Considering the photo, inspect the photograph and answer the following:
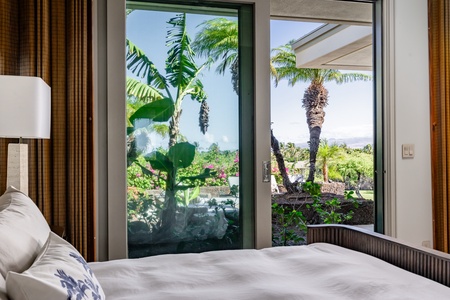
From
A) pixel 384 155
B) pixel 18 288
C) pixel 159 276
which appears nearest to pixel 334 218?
pixel 384 155

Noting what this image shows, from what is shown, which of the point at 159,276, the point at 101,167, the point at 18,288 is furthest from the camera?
the point at 101,167

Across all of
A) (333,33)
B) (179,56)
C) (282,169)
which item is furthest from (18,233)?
(282,169)

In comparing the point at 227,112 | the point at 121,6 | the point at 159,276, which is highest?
the point at 121,6

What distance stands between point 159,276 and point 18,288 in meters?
0.69

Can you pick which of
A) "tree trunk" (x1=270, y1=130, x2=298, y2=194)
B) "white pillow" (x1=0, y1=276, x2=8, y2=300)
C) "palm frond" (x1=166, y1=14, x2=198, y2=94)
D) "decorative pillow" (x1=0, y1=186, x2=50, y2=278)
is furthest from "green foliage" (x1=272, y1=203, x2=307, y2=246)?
"white pillow" (x1=0, y1=276, x2=8, y2=300)

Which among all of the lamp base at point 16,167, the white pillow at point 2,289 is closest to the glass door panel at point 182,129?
the lamp base at point 16,167

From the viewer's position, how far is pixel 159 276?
1561mm

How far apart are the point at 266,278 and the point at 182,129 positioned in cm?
171

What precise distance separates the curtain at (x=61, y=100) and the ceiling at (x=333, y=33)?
1.79m

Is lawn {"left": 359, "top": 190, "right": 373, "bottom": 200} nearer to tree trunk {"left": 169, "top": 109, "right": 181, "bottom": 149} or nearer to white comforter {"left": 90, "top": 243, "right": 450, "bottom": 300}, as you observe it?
tree trunk {"left": 169, "top": 109, "right": 181, "bottom": 149}

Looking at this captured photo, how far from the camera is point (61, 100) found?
2.69 m

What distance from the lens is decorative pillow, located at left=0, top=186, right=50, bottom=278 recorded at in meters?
1.09

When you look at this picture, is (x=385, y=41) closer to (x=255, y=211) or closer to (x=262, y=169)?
(x=262, y=169)

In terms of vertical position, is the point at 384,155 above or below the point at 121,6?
below
